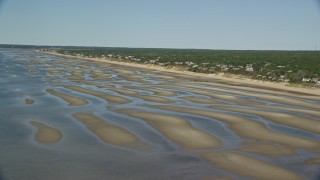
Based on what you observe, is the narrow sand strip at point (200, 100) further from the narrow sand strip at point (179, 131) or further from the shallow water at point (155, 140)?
the narrow sand strip at point (179, 131)

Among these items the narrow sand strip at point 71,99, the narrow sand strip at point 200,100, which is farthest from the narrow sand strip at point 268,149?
the narrow sand strip at point 71,99

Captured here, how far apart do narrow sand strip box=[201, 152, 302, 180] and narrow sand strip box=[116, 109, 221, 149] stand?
101 centimetres

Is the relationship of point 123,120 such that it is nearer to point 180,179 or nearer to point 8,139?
point 8,139

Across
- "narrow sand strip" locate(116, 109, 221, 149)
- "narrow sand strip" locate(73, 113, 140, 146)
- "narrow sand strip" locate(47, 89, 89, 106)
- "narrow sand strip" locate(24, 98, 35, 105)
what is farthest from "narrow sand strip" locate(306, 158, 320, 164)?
"narrow sand strip" locate(24, 98, 35, 105)

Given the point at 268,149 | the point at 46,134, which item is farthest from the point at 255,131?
the point at 46,134

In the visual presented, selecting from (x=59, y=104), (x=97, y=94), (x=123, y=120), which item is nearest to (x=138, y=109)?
(x=123, y=120)

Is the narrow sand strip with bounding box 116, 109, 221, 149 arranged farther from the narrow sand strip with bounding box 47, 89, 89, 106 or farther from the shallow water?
the narrow sand strip with bounding box 47, 89, 89, 106

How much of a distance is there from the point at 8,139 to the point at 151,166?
4849 mm

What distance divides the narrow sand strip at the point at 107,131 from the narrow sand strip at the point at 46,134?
3.87 feet

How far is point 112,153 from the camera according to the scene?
33.1ft

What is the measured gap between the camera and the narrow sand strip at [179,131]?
11.3 meters

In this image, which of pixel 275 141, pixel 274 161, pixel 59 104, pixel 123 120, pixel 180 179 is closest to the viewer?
pixel 180 179

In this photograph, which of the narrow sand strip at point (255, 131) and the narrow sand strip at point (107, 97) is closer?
the narrow sand strip at point (255, 131)

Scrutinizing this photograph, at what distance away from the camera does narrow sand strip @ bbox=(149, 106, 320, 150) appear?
38.0 ft
